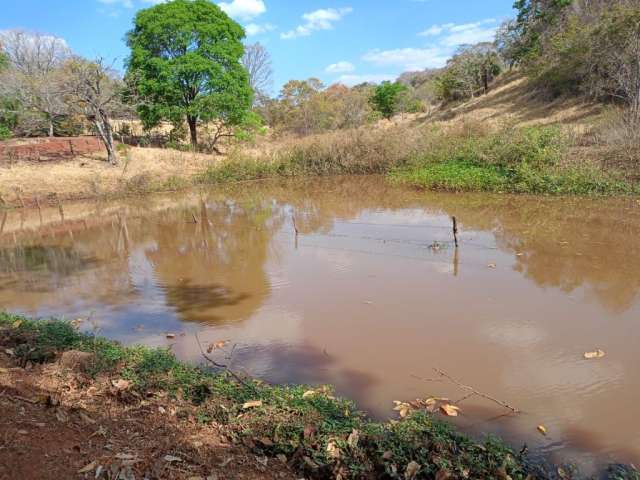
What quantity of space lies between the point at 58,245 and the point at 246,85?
64.9ft

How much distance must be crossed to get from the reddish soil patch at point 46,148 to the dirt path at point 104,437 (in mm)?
24151

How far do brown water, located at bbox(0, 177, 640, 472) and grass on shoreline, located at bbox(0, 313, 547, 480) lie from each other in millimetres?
668

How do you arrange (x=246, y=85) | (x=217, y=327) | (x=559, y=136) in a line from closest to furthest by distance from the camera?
(x=217, y=327) < (x=559, y=136) < (x=246, y=85)

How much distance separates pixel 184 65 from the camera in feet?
90.3

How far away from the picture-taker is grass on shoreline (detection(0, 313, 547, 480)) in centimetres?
378

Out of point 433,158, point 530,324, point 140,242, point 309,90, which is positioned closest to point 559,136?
point 433,158

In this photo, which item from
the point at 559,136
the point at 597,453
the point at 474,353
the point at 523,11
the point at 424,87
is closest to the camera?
the point at 597,453

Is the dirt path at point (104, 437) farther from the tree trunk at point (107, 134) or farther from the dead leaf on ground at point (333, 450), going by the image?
the tree trunk at point (107, 134)

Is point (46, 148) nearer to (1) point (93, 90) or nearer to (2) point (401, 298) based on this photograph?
(1) point (93, 90)

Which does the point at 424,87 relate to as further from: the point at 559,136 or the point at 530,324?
the point at 530,324

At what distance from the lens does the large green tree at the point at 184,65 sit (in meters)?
27.8

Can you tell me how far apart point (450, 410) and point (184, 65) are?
27.6 metres

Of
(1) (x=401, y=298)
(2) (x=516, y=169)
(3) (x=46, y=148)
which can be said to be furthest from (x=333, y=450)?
(3) (x=46, y=148)

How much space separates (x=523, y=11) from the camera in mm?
38875
